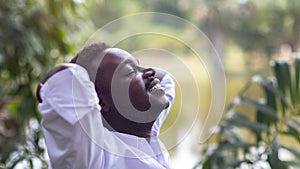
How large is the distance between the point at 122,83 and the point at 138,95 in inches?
0.9

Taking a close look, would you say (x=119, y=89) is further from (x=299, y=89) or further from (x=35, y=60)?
(x=35, y=60)

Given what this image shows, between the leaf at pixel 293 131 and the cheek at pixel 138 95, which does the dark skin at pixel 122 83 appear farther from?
the leaf at pixel 293 131

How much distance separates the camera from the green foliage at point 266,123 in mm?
1182

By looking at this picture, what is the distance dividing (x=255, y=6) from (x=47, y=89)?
2609 millimetres

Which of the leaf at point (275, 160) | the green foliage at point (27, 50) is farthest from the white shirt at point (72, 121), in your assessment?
the green foliage at point (27, 50)

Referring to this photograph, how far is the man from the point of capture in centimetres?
55

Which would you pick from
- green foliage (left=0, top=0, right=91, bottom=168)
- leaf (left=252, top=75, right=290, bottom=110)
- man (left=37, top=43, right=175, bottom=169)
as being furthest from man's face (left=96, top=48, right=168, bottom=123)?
green foliage (left=0, top=0, right=91, bottom=168)

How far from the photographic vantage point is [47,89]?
56 centimetres

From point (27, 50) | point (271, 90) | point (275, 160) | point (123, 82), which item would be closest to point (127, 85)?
point (123, 82)

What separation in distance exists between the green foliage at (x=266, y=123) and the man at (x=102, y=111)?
555mm

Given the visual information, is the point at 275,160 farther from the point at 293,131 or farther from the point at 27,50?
the point at 27,50

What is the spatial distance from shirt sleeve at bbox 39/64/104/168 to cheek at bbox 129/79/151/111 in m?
0.05

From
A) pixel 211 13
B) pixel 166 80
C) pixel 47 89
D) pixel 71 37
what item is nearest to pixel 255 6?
pixel 211 13

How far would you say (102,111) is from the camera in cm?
62
